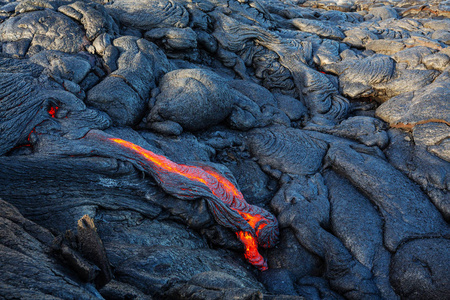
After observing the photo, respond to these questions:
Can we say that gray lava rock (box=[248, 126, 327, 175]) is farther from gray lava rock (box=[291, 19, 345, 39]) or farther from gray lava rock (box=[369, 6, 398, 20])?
gray lava rock (box=[369, 6, 398, 20])

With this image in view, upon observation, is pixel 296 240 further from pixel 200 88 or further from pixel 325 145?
pixel 200 88

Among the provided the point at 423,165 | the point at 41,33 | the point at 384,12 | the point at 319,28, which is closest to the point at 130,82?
the point at 41,33

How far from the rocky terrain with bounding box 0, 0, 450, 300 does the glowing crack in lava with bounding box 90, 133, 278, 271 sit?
0.04m

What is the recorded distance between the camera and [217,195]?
20.4 ft

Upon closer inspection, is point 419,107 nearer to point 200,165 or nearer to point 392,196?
point 392,196

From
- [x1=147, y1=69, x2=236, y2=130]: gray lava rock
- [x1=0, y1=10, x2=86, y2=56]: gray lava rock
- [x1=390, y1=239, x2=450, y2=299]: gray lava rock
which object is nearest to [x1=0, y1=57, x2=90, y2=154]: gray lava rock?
[x1=0, y1=10, x2=86, y2=56]: gray lava rock

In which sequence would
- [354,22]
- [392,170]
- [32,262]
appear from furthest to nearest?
[354,22] < [392,170] < [32,262]

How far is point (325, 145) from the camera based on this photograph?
7855 millimetres

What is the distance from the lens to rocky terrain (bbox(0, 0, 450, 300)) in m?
4.06

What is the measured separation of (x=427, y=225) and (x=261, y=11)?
1051cm

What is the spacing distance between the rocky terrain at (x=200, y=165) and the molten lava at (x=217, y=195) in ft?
0.14

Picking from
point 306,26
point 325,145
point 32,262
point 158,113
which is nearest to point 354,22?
point 306,26

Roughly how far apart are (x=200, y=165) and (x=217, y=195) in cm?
90

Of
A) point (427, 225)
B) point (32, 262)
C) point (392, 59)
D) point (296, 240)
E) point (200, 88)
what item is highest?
point (32, 262)
